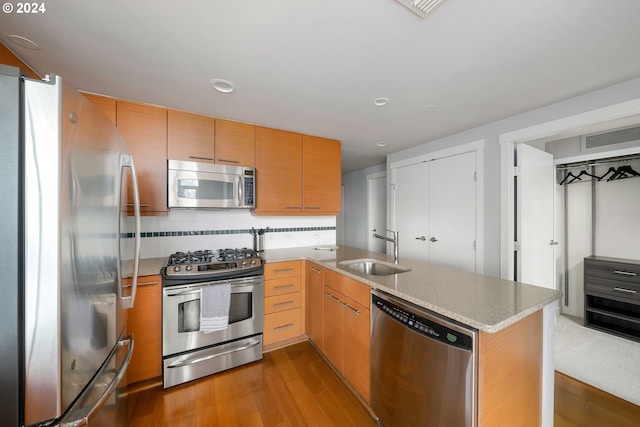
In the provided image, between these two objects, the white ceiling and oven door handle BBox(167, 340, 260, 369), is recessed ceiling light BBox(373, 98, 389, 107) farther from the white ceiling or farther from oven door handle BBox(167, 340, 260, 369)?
oven door handle BBox(167, 340, 260, 369)

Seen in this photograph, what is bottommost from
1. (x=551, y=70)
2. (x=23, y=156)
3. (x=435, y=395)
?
(x=435, y=395)

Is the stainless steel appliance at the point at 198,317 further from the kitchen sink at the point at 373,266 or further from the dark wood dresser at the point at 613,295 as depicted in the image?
the dark wood dresser at the point at 613,295

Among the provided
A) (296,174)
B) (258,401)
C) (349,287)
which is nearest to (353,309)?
(349,287)

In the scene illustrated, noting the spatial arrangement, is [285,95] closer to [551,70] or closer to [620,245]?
[551,70]

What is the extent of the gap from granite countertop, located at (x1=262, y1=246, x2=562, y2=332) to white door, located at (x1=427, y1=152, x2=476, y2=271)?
3.47ft

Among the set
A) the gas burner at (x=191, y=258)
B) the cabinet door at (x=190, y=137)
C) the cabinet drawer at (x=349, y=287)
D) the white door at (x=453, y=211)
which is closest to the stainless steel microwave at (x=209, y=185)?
the cabinet door at (x=190, y=137)

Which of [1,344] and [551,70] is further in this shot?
[551,70]

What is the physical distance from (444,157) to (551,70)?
1.36m

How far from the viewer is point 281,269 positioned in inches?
90.3

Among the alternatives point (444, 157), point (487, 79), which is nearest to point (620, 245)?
point (444, 157)

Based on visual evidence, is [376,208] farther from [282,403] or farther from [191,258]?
[282,403]

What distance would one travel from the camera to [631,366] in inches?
79.3

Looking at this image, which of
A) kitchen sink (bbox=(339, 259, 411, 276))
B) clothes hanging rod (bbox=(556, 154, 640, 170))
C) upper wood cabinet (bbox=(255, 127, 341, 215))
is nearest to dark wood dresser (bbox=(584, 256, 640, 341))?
clothes hanging rod (bbox=(556, 154, 640, 170))

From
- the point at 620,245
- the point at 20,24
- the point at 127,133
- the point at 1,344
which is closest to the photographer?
the point at 1,344
